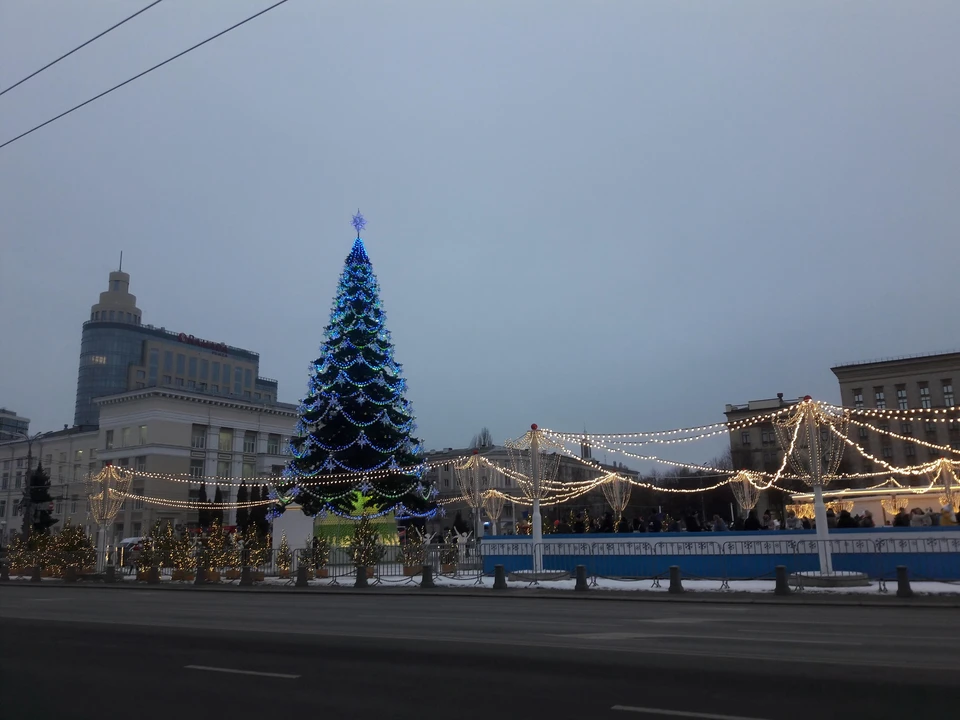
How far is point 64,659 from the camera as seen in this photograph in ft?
35.7

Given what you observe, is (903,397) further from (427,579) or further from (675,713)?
(675,713)

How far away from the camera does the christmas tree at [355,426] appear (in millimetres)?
39188

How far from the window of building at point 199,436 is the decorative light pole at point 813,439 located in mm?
66446

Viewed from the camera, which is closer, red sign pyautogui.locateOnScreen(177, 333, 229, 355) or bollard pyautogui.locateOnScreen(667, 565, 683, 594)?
bollard pyautogui.locateOnScreen(667, 565, 683, 594)

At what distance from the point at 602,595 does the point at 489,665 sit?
42.6 feet

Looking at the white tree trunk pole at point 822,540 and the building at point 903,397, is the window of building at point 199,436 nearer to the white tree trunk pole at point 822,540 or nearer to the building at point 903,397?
the white tree trunk pole at point 822,540

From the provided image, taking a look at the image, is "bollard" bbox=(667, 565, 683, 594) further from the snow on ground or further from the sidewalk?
the snow on ground

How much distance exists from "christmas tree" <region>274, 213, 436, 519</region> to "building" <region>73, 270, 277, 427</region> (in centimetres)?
5808

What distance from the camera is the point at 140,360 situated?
393 ft

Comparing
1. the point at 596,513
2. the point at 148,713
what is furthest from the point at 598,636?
the point at 596,513

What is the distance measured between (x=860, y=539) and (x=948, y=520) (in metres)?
11.8

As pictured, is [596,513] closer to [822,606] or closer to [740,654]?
[822,606]

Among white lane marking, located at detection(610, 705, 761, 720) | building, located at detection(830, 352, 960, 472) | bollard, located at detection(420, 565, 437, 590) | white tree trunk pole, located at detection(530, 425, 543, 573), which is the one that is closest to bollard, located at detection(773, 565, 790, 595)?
white tree trunk pole, located at detection(530, 425, 543, 573)

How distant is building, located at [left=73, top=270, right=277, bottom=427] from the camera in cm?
10600
